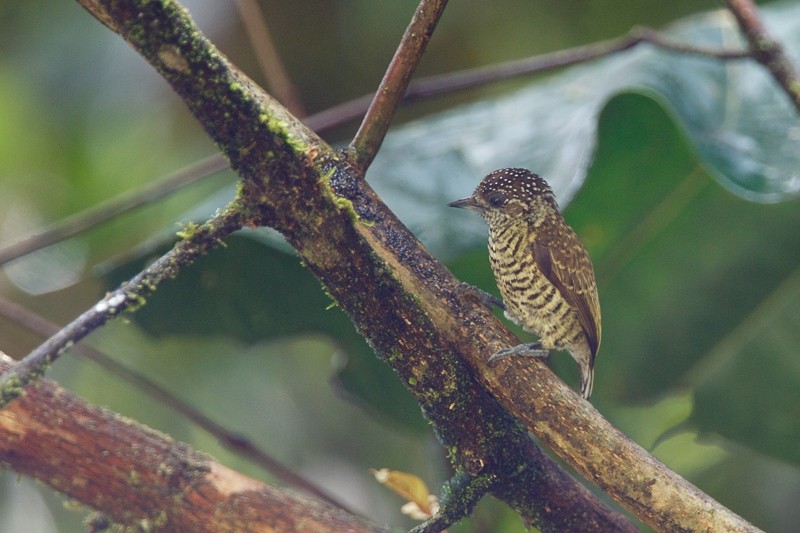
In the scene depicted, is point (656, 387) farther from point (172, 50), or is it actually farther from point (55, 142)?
point (55, 142)

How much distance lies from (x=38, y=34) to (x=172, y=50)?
3.65 metres

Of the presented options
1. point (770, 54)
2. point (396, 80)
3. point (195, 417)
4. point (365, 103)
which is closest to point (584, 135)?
point (770, 54)

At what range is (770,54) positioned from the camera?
88.8 inches

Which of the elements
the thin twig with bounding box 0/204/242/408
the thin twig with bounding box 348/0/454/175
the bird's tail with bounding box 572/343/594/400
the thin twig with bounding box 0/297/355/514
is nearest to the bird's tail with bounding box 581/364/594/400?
the bird's tail with bounding box 572/343/594/400

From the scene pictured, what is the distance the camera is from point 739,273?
331 centimetres

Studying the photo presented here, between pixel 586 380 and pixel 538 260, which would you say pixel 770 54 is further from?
pixel 586 380

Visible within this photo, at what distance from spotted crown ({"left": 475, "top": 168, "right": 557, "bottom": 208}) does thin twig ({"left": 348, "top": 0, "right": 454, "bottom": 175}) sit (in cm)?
76

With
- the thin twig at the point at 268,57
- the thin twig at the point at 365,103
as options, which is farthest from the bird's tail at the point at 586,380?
A: the thin twig at the point at 268,57

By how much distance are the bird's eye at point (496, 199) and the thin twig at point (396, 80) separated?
0.76 m

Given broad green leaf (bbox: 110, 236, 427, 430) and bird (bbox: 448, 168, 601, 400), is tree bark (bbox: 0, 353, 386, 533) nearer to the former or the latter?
bird (bbox: 448, 168, 601, 400)

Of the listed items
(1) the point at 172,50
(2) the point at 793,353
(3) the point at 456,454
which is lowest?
(3) the point at 456,454

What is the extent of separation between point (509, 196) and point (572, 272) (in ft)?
0.87

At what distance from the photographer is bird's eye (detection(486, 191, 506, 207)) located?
8.00ft

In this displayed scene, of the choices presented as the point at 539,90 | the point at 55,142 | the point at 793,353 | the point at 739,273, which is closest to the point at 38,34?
the point at 55,142
